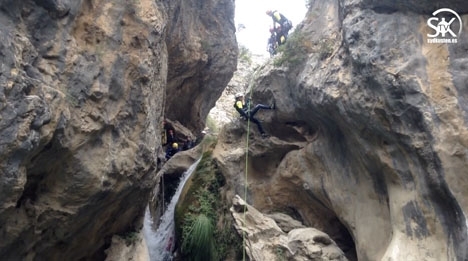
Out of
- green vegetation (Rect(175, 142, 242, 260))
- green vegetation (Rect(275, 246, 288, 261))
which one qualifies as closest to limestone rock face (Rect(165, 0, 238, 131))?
green vegetation (Rect(175, 142, 242, 260))

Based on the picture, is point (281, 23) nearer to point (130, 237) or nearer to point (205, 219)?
point (205, 219)

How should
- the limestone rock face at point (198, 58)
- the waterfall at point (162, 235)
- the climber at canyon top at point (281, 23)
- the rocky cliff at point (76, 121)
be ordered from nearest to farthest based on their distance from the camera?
the rocky cliff at point (76, 121) → the waterfall at point (162, 235) → the climber at canyon top at point (281, 23) → the limestone rock face at point (198, 58)

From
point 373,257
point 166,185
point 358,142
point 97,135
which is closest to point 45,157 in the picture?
point 97,135

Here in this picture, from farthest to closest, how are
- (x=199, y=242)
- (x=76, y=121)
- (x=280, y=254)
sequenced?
(x=199, y=242)
(x=280, y=254)
(x=76, y=121)

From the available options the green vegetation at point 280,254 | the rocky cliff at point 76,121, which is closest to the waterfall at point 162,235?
the rocky cliff at point 76,121

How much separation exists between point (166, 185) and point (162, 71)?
538 cm

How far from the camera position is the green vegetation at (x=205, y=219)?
12.2 m

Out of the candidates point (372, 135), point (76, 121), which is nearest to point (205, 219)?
point (372, 135)

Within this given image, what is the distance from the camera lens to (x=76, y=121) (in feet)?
27.3

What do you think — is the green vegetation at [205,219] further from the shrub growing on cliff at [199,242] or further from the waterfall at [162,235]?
the waterfall at [162,235]

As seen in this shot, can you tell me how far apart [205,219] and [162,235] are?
1.98 m

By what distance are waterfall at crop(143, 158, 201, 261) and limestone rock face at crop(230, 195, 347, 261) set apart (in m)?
3.15

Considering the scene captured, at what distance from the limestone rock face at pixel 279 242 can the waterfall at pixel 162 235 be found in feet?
10.3

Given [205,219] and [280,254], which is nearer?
[280,254]
